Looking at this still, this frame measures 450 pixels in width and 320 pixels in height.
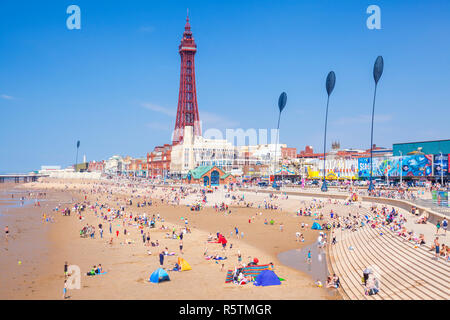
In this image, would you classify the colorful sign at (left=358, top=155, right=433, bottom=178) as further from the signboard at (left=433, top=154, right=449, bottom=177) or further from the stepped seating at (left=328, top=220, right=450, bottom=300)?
the stepped seating at (left=328, top=220, right=450, bottom=300)

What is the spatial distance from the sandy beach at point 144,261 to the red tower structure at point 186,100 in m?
69.4

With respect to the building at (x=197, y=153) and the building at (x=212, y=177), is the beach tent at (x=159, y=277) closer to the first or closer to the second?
the building at (x=212, y=177)

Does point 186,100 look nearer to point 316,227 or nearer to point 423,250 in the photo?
point 316,227

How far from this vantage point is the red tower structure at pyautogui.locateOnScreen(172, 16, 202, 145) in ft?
320

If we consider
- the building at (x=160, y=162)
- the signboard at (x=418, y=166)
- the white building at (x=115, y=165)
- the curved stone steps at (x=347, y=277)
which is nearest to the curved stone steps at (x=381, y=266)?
the curved stone steps at (x=347, y=277)

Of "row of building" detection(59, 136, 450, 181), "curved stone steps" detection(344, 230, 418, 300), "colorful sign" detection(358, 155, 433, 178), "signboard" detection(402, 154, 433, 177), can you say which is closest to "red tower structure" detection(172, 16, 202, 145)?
"row of building" detection(59, 136, 450, 181)

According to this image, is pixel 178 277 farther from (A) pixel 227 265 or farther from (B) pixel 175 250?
(B) pixel 175 250

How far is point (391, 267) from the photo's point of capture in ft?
41.0

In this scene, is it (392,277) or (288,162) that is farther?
(288,162)

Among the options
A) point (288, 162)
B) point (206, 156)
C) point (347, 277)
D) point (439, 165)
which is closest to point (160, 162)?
point (206, 156)

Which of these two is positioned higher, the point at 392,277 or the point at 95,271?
the point at 392,277

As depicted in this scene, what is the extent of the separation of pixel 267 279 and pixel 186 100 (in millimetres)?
88880

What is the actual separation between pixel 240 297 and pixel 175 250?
773 cm

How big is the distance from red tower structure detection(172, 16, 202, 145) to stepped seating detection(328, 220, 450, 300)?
8209 centimetres
